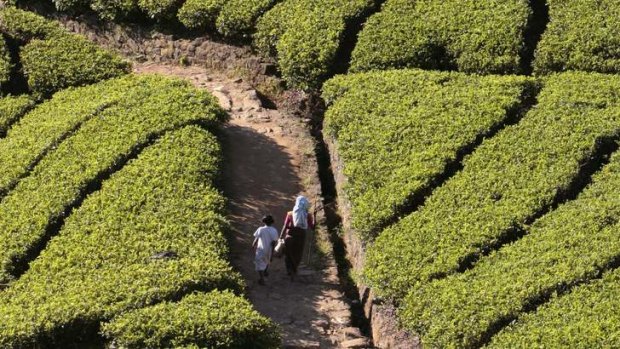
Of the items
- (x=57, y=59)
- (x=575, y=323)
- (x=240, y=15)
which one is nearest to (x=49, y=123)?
(x=57, y=59)

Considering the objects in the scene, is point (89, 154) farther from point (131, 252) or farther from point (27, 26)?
point (27, 26)

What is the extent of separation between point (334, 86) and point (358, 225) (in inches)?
132

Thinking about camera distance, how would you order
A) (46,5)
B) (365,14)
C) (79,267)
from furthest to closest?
1. (46,5)
2. (365,14)
3. (79,267)

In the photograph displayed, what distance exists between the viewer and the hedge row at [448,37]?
2197 centimetres

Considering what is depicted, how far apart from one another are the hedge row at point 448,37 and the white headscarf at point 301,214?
3824 millimetres

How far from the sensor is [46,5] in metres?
26.5

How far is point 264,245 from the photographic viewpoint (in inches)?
749

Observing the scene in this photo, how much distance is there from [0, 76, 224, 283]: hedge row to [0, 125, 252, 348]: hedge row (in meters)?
0.26

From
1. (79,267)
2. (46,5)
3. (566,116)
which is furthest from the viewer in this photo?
(46,5)

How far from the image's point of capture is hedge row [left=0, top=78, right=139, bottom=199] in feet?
70.5

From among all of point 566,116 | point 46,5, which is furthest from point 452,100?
point 46,5

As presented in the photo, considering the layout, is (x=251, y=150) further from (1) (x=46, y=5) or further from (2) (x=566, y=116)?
(1) (x=46, y=5)

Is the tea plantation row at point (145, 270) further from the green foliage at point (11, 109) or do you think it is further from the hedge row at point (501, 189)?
the green foliage at point (11, 109)

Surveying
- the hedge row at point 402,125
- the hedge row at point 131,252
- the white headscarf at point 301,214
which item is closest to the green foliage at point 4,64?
the hedge row at point 131,252
